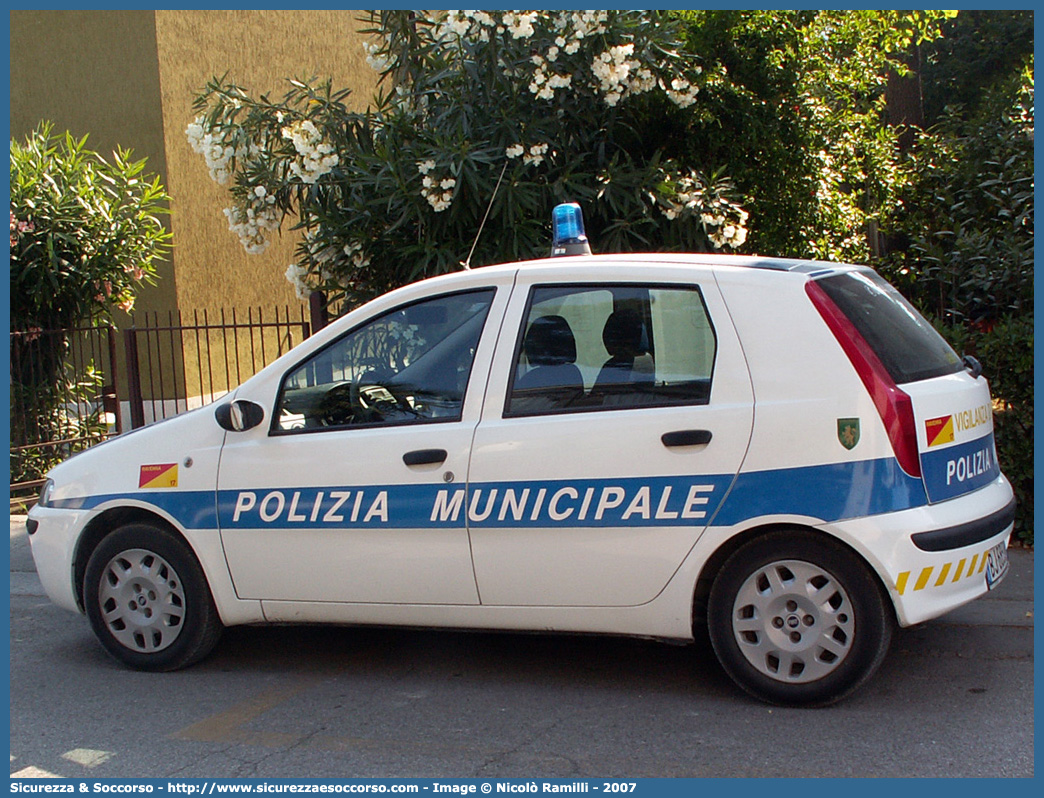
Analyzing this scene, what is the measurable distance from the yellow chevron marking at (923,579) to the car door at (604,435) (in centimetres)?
74

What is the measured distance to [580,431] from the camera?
426cm

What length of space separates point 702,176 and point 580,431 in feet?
13.1

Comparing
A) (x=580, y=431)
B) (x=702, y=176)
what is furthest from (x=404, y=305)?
(x=702, y=176)

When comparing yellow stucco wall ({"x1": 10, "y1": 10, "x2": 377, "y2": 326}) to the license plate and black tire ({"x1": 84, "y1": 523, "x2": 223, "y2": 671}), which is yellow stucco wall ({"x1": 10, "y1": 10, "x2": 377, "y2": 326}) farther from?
the license plate

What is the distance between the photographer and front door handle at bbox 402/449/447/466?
174 inches

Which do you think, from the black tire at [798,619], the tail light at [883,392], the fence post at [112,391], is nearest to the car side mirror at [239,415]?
the black tire at [798,619]

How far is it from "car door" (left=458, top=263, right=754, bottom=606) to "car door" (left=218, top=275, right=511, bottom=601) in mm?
133

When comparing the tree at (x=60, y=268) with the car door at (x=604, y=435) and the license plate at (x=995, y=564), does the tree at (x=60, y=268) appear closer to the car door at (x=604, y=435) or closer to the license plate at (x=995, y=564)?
the car door at (x=604, y=435)

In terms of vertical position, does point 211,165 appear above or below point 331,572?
above

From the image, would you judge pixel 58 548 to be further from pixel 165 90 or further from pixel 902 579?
pixel 165 90

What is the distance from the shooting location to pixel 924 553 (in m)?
3.94

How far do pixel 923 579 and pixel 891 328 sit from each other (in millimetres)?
973

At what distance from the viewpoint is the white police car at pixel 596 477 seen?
13.2ft

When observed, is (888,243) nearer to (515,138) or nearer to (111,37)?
(515,138)
